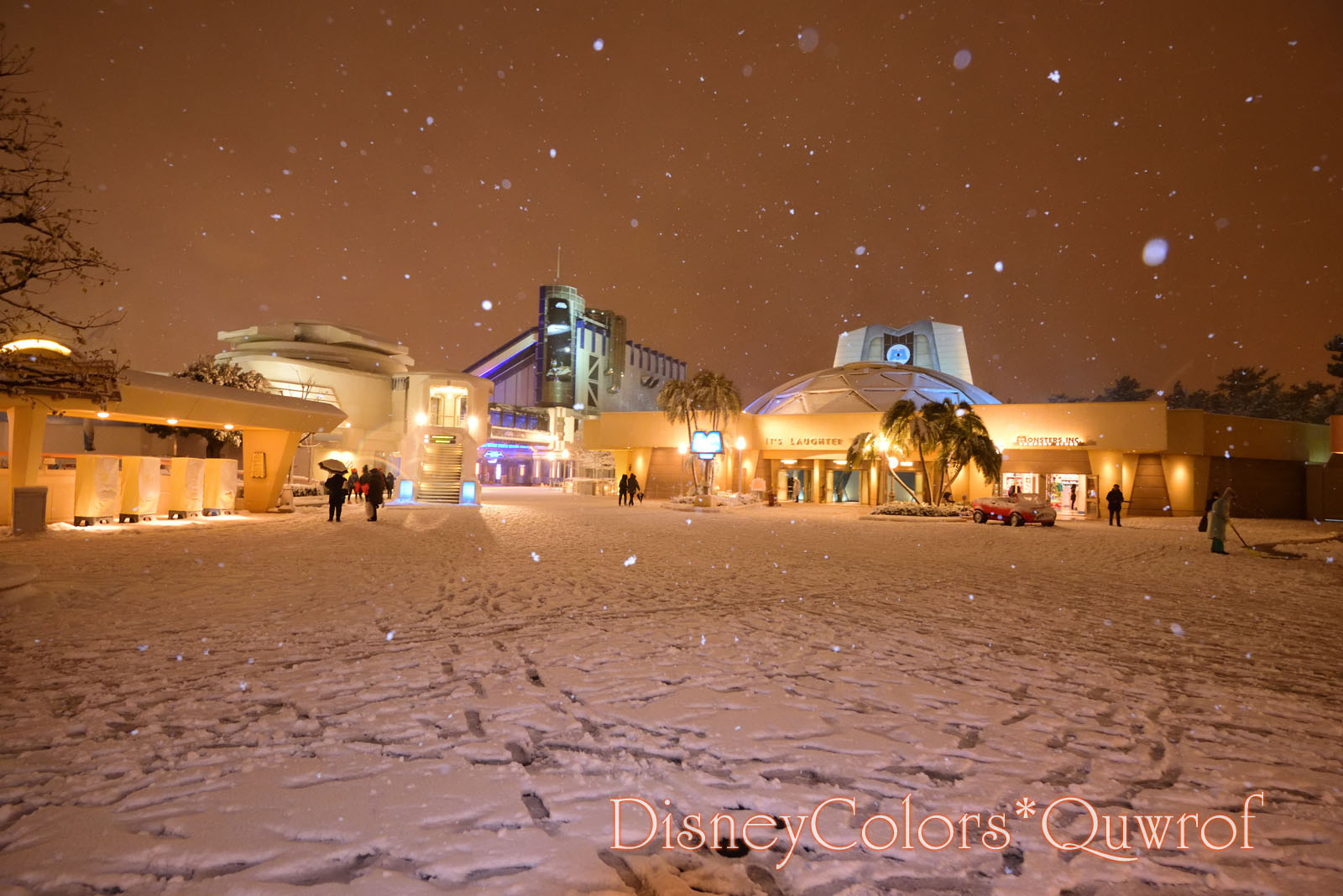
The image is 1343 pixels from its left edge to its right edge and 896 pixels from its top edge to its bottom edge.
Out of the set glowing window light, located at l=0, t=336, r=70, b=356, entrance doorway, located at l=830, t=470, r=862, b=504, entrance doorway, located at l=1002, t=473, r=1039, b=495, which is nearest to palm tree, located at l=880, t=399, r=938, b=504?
entrance doorway, located at l=1002, t=473, r=1039, b=495

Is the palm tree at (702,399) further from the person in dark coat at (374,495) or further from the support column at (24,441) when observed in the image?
the support column at (24,441)

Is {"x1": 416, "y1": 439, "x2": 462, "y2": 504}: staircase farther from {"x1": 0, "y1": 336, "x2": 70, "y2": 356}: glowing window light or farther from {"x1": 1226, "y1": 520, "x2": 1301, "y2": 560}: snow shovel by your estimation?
{"x1": 1226, "y1": 520, "x2": 1301, "y2": 560}: snow shovel

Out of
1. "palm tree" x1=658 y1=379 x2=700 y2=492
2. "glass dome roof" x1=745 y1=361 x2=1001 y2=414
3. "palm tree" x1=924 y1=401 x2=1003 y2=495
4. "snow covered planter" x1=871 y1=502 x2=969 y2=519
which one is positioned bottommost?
"snow covered planter" x1=871 y1=502 x2=969 y2=519

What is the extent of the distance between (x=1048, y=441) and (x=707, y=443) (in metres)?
18.6

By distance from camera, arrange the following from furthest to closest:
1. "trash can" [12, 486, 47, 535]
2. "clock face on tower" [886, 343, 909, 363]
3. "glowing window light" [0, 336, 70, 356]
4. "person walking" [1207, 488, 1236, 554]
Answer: "clock face on tower" [886, 343, 909, 363], "person walking" [1207, 488, 1236, 554], "glowing window light" [0, 336, 70, 356], "trash can" [12, 486, 47, 535]

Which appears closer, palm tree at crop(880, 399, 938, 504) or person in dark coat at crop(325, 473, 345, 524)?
person in dark coat at crop(325, 473, 345, 524)

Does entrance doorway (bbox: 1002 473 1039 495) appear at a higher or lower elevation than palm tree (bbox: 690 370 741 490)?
lower

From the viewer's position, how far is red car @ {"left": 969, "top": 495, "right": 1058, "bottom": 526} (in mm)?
25781

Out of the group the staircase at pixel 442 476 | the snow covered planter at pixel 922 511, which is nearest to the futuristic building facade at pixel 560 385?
the staircase at pixel 442 476

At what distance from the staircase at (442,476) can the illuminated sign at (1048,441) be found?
29.9 metres

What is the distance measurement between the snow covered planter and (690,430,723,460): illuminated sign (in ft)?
31.7

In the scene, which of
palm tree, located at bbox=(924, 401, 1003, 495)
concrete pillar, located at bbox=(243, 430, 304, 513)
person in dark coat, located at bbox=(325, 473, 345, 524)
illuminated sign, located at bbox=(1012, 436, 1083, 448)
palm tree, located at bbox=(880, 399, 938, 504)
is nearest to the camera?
person in dark coat, located at bbox=(325, 473, 345, 524)

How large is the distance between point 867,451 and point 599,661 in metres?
30.2

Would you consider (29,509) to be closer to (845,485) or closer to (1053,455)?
→ (1053,455)
